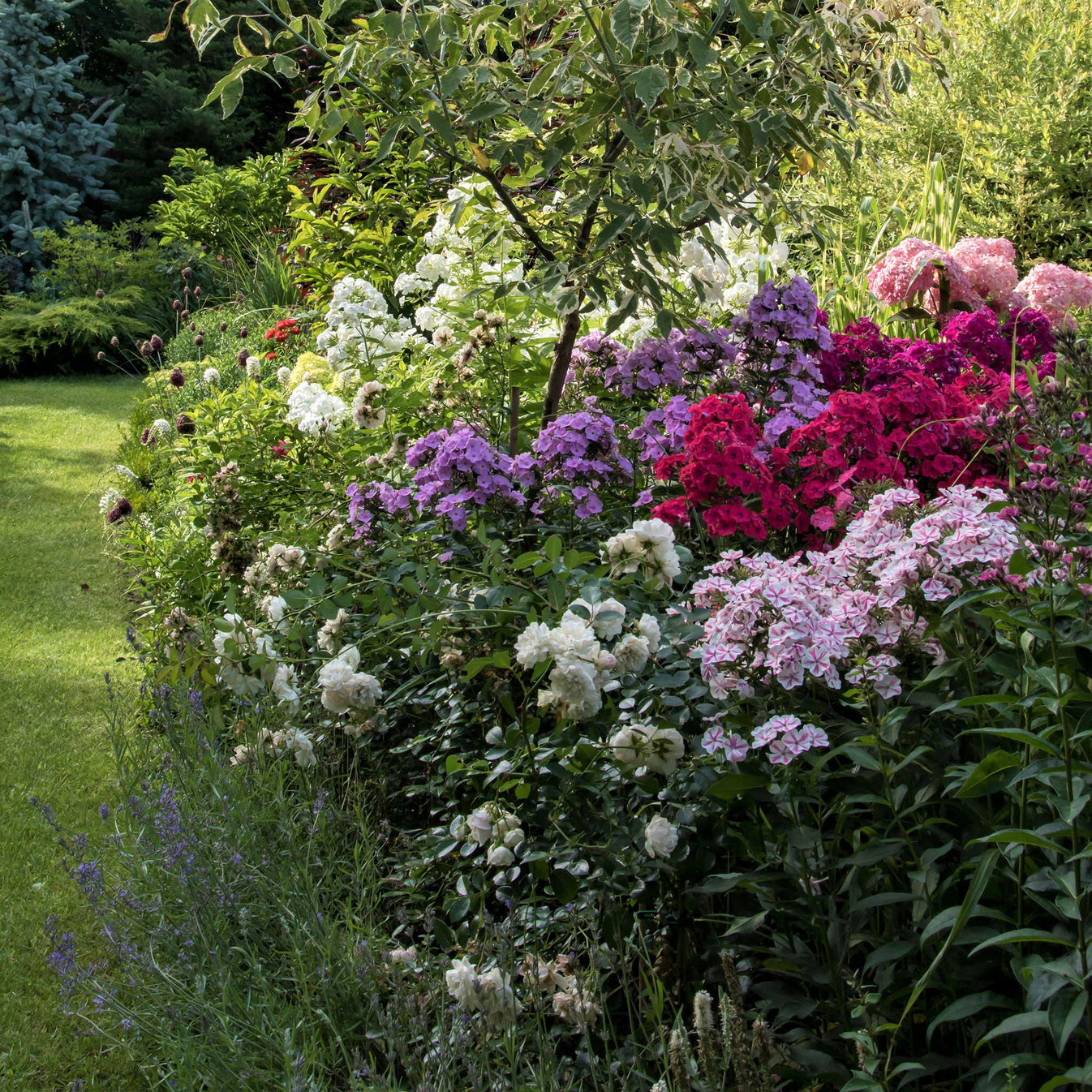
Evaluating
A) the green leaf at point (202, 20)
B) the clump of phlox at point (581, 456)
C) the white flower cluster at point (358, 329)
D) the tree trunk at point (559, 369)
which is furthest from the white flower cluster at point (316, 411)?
the green leaf at point (202, 20)

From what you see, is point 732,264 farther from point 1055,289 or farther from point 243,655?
point 243,655

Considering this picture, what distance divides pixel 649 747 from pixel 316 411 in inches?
91.4

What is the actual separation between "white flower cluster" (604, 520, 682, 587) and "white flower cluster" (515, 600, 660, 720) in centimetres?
14

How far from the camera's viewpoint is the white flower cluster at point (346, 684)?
2225mm

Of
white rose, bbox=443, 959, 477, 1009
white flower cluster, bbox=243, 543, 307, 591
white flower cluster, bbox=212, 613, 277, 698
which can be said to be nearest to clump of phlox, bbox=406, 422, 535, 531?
white flower cluster, bbox=243, 543, 307, 591

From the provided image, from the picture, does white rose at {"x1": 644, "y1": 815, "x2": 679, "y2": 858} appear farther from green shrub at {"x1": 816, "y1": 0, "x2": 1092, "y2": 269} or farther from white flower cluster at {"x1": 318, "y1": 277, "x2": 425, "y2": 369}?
green shrub at {"x1": 816, "y1": 0, "x2": 1092, "y2": 269}

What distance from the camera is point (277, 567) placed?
2.85m

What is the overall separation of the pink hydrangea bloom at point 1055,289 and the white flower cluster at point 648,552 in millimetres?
3210

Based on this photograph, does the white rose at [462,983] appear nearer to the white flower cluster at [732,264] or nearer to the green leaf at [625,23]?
the green leaf at [625,23]

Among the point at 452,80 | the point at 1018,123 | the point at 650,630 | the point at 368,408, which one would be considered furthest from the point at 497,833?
the point at 1018,123

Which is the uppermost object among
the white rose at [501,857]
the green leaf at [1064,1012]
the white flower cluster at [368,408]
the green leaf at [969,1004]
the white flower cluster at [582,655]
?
the white flower cluster at [368,408]

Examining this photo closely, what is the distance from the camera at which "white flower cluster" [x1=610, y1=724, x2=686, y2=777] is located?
1.85 meters

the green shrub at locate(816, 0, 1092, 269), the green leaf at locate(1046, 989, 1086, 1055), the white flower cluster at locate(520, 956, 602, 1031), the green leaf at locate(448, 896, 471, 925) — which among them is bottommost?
the green leaf at locate(448, 896, 471, 925)

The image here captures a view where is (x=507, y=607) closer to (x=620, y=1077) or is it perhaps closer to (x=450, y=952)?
(x=450, y=952)
